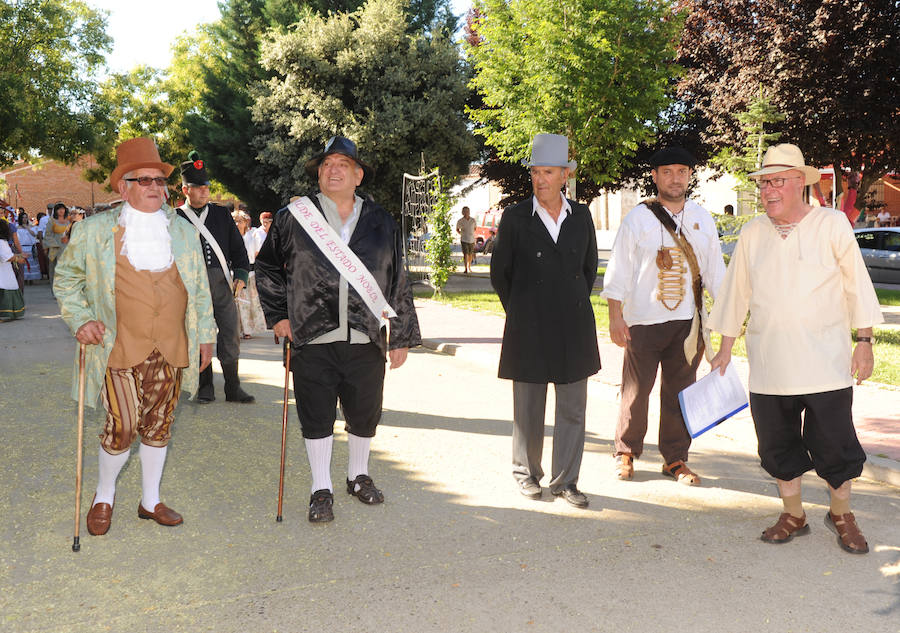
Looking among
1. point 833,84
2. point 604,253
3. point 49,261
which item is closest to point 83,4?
point 49,261

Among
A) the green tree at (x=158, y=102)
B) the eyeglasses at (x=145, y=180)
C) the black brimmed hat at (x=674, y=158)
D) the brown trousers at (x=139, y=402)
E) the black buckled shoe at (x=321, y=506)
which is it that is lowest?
the black buckled shoe at (x=321, y=506)

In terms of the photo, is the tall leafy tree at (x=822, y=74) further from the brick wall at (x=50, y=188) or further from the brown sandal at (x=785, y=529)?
the brick wall at (x=50, y=188)

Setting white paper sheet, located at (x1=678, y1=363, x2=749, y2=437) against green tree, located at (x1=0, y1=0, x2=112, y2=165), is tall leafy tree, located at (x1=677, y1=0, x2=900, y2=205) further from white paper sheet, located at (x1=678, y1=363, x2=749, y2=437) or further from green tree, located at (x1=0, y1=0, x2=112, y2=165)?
green tree, located at (x1=0, y1=0, x2=112, y2=165)

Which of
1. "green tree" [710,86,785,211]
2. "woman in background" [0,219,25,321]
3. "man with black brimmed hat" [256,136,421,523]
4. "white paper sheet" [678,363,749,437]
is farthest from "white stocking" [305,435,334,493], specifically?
"woman in background" [0,219,25,321]

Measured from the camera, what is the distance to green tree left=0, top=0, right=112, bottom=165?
30750 mm

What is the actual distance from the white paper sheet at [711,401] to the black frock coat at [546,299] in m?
0.61

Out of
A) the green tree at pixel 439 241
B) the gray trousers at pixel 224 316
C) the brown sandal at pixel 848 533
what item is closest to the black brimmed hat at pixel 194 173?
the gray trousers at pixel 224 316

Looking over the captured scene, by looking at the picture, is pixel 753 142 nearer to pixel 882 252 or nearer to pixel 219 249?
pixel 219 249

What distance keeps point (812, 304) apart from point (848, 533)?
1165mm

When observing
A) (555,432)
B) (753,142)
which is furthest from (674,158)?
(753,142)

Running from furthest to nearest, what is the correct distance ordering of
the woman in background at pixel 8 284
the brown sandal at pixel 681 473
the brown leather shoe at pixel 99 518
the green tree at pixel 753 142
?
the woman in background at pixel 8 284 → the green tree at pixel 753 142 → the brown sandal at pixel 681 473 → the brown leather shoe at pixel 99 518

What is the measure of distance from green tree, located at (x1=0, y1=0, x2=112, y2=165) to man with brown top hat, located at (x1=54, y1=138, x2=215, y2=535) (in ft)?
97.1

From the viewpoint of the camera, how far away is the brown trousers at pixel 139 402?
4496mm

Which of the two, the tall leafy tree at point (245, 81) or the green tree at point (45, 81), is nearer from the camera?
the tall leafy tree at point (245, 81)
